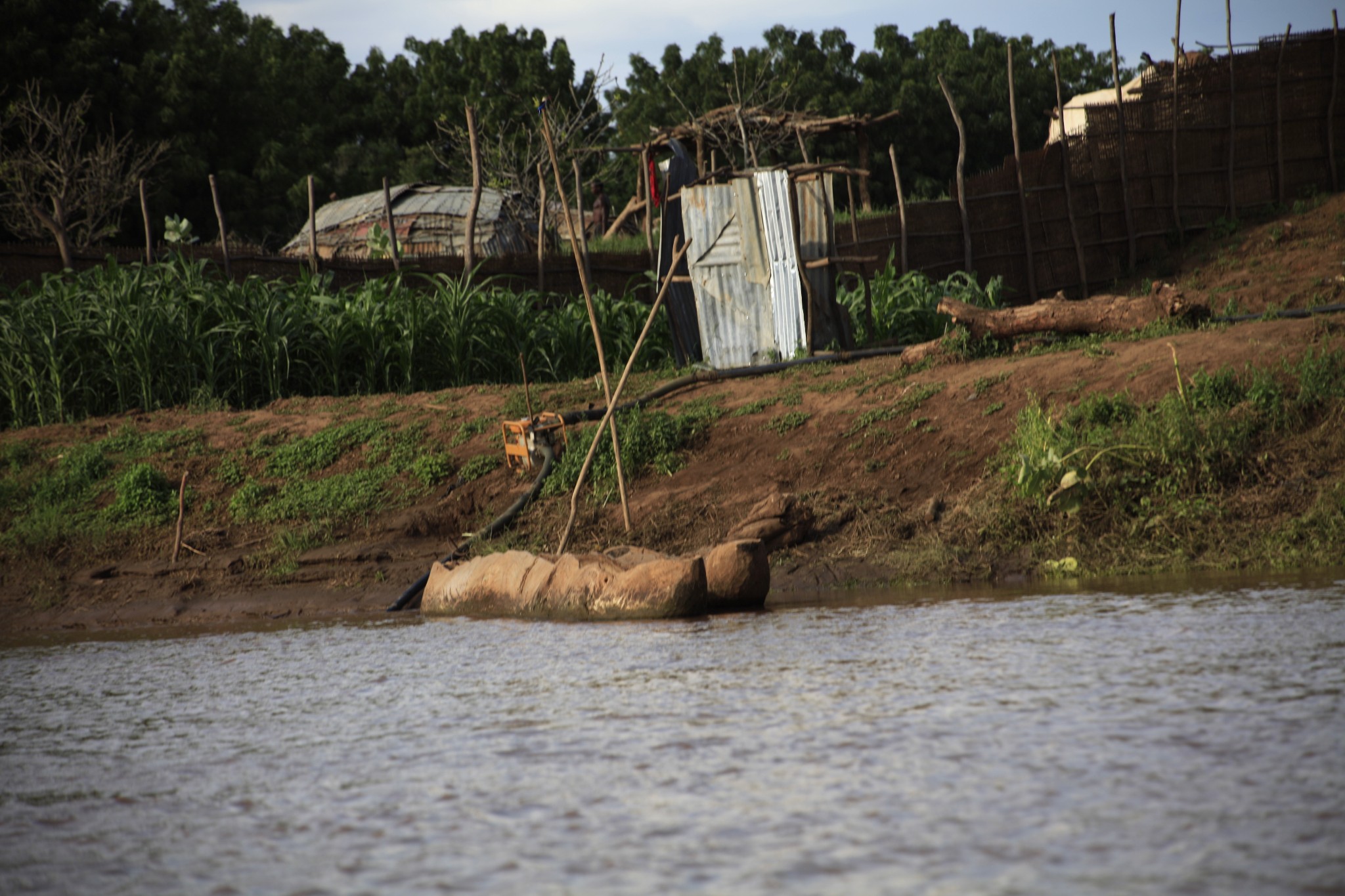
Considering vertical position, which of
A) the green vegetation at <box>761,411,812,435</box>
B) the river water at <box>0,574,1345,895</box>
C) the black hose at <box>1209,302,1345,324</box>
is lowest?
the river water at <box>0,574,1345,895</box>

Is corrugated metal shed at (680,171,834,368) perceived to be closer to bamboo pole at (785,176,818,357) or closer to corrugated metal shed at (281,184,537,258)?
bamboo pole at (785,176,818,357)

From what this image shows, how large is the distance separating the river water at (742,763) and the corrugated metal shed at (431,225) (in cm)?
1563

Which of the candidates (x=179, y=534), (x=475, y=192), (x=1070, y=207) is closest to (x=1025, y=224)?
(x=1070, y=207)

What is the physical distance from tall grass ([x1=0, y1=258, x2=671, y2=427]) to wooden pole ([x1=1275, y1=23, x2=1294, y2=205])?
887 cm

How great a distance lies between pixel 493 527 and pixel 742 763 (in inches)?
→ 177

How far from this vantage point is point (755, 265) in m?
9.65

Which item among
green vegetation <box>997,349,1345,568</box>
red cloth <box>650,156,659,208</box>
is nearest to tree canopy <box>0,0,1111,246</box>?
red cloth <box>650,156,659,208</box>

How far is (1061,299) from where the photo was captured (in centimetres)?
823

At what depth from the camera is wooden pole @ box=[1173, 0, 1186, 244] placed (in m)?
14.2

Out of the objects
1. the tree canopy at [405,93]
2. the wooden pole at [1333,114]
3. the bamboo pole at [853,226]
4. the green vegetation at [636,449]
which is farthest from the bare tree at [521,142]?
the wooden pole at [1333,114]

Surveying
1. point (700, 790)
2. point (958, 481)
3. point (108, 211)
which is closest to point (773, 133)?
A: point (108, 211)

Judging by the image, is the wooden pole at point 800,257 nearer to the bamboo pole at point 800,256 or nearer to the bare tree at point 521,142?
the bamboo pole at point 800,256

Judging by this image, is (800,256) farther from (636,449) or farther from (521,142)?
(521,142)

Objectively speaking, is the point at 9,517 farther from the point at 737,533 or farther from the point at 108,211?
the point at 108,211
